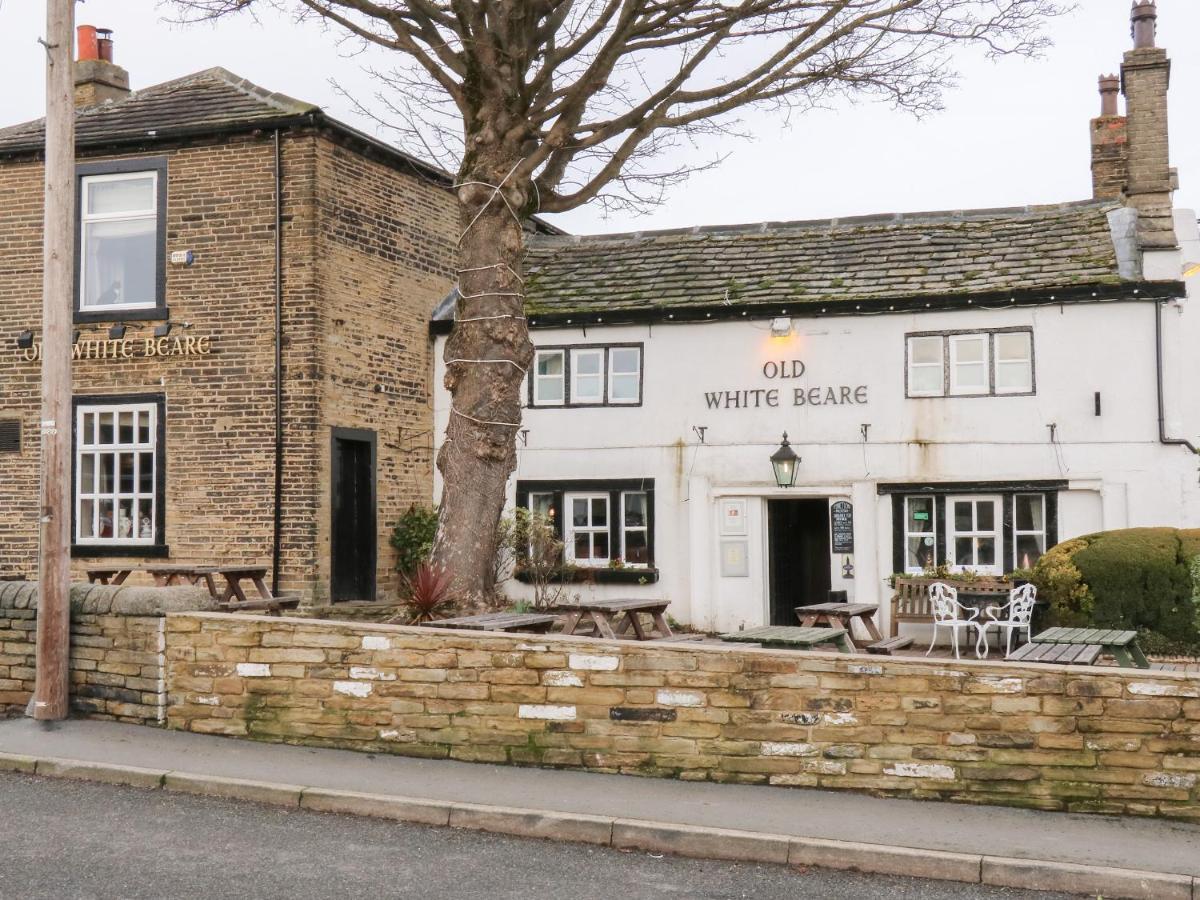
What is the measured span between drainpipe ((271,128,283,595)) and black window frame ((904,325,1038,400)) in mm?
8059

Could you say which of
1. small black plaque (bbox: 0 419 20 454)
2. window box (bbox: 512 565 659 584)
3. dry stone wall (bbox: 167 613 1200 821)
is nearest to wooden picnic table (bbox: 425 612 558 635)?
dry stone wall (bbox: 167 613 1200 821)

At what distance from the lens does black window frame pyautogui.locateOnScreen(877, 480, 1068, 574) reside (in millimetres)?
16156

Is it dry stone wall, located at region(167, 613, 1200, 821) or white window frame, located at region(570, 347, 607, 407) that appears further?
white window frame, located at region(570, 347, 607, 407)

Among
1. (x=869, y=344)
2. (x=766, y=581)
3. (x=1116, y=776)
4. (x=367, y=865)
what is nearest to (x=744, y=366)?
(x=869, y=344)

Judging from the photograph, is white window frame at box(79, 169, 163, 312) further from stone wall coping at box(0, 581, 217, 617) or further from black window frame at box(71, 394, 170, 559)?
stone wall coping at box(0, 581, 217, 617)

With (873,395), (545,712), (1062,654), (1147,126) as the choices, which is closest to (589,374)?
(873,395)

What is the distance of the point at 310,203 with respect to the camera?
52.7 feet

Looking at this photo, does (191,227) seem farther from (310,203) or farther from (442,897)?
(442,897)

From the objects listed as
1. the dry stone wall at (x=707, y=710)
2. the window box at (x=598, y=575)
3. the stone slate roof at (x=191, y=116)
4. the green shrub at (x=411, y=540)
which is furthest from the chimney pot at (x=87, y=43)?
the dry stone wall at (x=707, y=710)

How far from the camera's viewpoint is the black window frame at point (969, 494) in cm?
1616

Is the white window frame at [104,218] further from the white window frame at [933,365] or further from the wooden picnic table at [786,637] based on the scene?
the wooden picnic table at [786,637]

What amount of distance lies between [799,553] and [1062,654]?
33.4ft

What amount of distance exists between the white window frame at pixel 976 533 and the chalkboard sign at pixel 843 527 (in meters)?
1.24

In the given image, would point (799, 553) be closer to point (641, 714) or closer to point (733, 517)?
point (733, 517)
